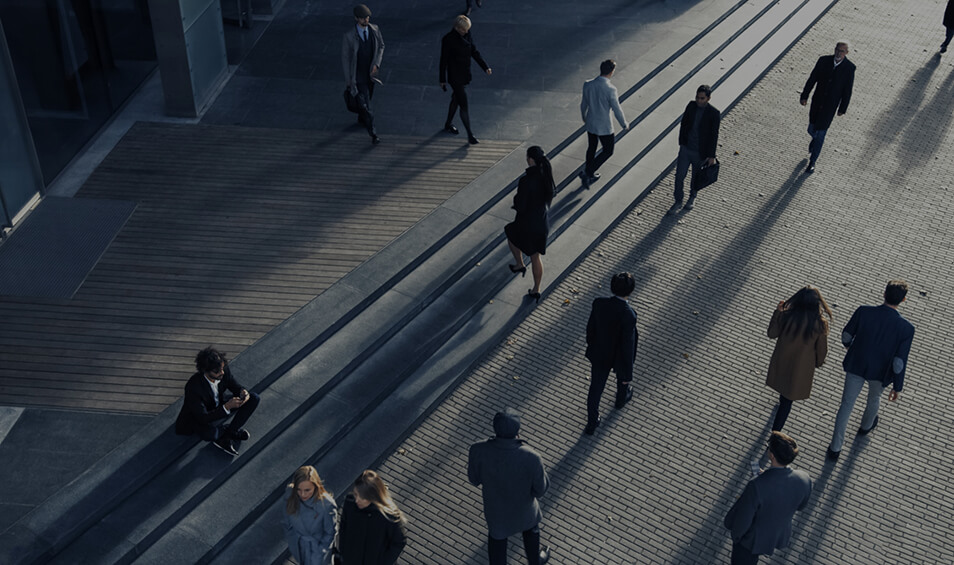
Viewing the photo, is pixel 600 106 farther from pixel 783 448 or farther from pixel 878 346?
pixel 783 448

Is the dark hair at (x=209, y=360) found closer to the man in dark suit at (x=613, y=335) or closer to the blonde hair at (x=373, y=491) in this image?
the blonde hair at (x=373, y=491)

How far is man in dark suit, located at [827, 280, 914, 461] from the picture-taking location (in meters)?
7.65

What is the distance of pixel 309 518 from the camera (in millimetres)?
6105

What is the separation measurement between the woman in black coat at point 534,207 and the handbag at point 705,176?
→ 109 inches

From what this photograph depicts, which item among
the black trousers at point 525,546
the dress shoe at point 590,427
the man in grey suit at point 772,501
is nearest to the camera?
the man in grey suit at point 772,501

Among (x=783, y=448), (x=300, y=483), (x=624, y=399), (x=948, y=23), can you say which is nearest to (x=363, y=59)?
(x=624, y=399)

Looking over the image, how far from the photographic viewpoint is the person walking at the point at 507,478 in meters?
6.26

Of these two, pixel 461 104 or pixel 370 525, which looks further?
pixel 461 104

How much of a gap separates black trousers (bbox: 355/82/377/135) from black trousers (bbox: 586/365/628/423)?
532 cm

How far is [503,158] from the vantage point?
12203mm

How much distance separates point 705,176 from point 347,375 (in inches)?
208

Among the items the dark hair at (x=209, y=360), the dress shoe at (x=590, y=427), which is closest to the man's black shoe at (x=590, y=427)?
the dress shoe at (x=590, y=427)

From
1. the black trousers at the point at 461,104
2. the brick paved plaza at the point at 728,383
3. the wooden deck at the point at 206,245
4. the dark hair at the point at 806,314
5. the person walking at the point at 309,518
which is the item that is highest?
the dark hair at the point at 806,314

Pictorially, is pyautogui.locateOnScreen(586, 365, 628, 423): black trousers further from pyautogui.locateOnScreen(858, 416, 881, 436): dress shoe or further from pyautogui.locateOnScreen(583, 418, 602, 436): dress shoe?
pyautogui.locateOnScreen(858, 416, 881, 436): dress shoe
